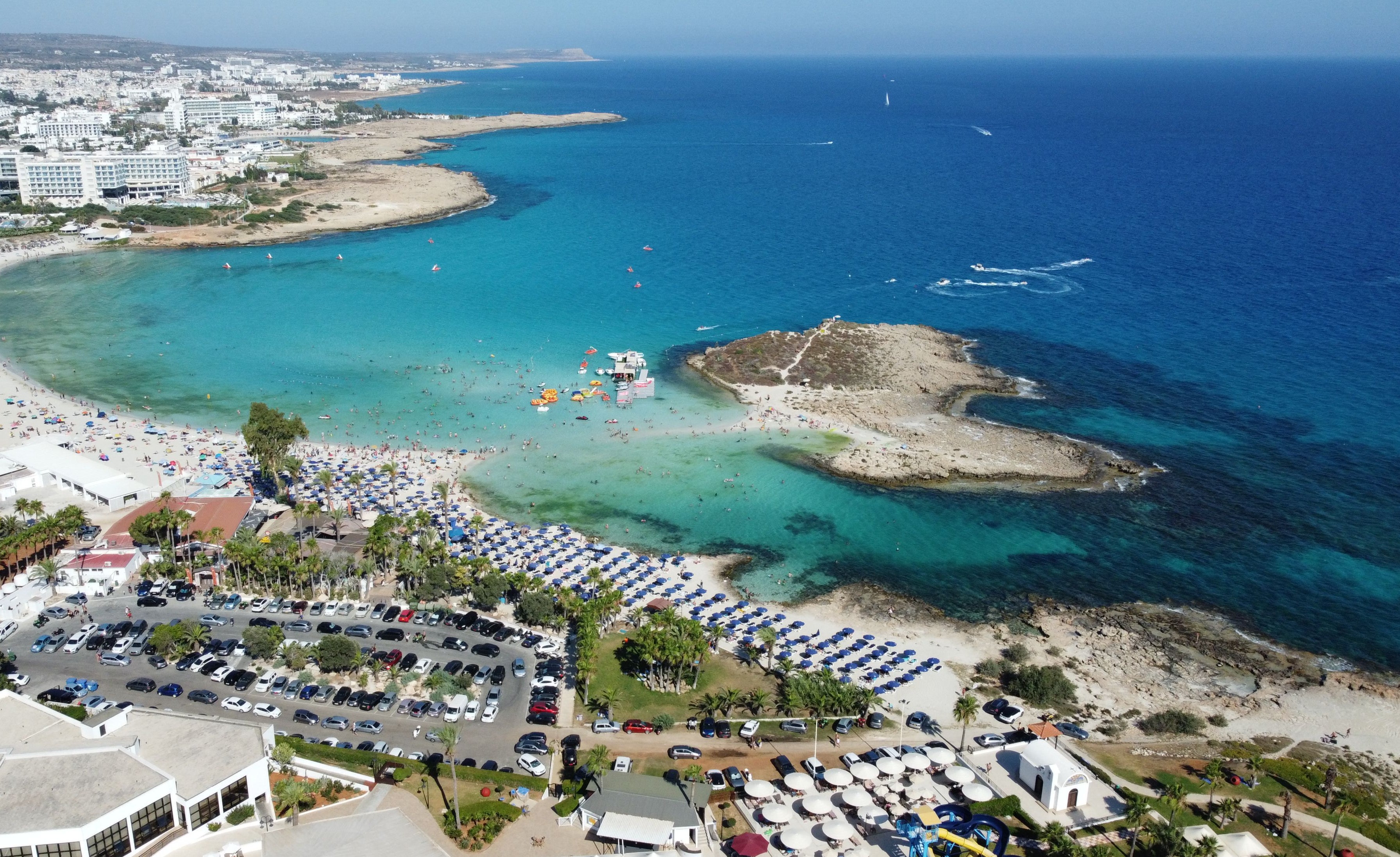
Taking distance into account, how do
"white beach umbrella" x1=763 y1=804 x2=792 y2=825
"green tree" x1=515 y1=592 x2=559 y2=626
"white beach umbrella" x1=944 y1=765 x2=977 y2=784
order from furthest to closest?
"green tree" x1=515 y1=592 x2=559 y2=626, "white beach umbrella" x1=944 y1=765 x2=977 y2=784, "white beach umbrella" x1=763 y1=804 x2=792 y2=825

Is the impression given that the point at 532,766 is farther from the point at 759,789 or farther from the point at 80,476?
the point at 80,476

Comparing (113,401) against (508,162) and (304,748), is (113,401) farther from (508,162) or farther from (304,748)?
(508,162)

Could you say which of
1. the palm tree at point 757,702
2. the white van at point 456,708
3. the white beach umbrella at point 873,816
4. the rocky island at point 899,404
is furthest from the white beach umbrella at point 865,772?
the rocky island at point 899,404

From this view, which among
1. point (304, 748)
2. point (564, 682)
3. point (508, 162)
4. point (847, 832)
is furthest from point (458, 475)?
point (508, 162)

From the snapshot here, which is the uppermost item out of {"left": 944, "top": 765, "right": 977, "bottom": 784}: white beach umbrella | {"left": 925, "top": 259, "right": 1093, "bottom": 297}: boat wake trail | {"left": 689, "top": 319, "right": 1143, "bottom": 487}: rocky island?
{"left": 925, "top": 259, "right": 1093, "bottom": 297}: boat wake trail

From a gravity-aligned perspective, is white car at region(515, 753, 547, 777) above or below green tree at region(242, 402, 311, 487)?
below

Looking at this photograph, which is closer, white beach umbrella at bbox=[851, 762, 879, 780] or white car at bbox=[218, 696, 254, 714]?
white beach umbrella at bbox=[851, 762, 879, 780]

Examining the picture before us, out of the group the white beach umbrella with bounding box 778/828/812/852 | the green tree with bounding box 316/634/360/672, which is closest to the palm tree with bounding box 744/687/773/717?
the white beach umbrella with bounding box 778/828/812/852

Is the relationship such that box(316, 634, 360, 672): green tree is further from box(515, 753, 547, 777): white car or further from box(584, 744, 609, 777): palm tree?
box(584, 744, 609, 777): palm tree

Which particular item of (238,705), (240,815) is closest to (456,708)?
(238,705)
